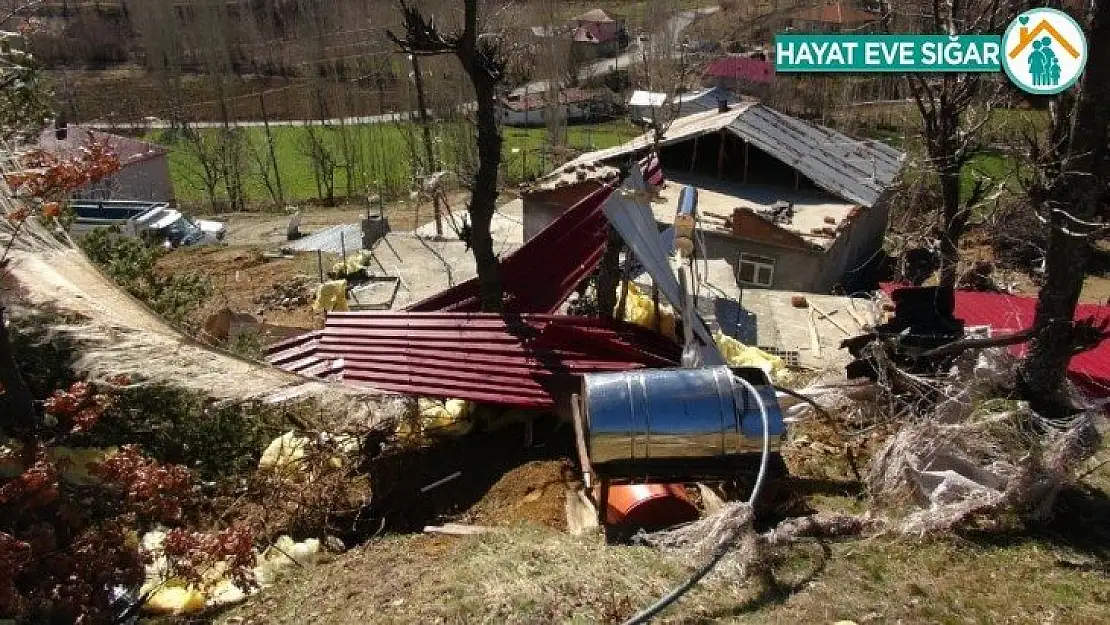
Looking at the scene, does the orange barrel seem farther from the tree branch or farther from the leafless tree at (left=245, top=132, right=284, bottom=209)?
the leafless tree at (left=245, top=132, right=284, bottom=209)

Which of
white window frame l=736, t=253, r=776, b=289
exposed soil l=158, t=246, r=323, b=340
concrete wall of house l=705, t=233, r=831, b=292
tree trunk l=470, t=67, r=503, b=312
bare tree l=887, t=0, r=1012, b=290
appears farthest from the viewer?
white window frame l=736, t=253, r=776, b=289

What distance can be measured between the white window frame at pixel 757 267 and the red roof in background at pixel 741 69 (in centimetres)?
3299

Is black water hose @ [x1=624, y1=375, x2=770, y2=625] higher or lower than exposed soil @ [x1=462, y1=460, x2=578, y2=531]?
higher

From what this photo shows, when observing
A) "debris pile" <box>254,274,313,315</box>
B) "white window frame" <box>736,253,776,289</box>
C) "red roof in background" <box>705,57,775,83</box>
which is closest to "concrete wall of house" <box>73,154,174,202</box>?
"debris pile" <box>254,274,313,315</box>

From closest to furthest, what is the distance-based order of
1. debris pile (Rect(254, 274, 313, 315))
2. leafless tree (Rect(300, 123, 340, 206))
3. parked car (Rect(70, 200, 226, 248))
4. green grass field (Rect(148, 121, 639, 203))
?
debris pile (Rect(254, 274, 313, 315)) → parked car (Rect(70, 200, 226, 248)) → leafless tree (Rect(300, 123, 340, 206)) → green grass field (Rect(148, 121, 639, 203))

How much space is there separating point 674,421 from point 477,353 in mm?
3505

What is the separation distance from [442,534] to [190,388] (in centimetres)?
337

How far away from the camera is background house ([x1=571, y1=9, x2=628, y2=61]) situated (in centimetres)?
6438

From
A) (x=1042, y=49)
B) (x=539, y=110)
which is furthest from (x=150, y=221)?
(x=539, y=110)

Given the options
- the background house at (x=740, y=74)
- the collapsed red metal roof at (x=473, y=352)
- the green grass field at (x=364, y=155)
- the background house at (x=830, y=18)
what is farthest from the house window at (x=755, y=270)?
the background house at (x=830, y=18)

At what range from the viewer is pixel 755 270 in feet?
67.1

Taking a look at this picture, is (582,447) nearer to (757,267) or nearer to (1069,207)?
(1069,207)

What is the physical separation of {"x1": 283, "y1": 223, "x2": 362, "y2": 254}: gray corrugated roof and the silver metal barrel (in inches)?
600

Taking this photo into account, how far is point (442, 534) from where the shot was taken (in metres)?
7.91
